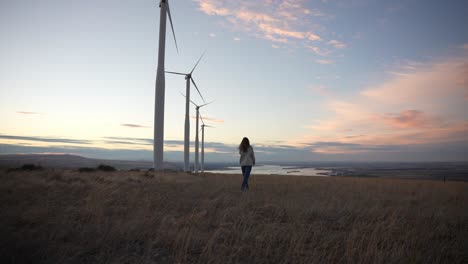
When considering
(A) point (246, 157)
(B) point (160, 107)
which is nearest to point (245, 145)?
(A) point (246, 157)

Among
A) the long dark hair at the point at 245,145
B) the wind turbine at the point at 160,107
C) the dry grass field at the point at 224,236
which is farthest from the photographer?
the wind turbine at the point at 160,107

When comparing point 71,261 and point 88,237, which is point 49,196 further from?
point 71,261

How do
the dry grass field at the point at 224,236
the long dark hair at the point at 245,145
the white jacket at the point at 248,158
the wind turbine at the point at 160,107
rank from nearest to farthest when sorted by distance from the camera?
the dry grass field at the point at 224,236 < the white jacket at the point at 248,158 < the long dark hair at the point at 245,145 < the wind turbine at the point at 160,107

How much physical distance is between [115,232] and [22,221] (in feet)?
7.25

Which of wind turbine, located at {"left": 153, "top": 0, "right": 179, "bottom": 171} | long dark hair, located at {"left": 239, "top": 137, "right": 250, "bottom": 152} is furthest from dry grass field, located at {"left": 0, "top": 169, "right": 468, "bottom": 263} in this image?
wind turbine, located at {"left": 153, "top": 0, "right": 179, "bottom": 171}

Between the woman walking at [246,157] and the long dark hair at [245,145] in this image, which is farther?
the long dark hair at [245,145]

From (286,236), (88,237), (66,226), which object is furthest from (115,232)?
(286,236)

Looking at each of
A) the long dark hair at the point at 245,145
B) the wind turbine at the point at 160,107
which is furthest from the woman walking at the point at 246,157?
the wind turbine at the point at 160,107

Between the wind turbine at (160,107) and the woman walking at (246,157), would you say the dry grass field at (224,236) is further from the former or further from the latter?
the wind turbine at (160,107)

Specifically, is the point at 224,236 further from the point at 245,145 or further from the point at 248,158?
the point at 245,145

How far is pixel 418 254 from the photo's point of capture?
13.9 ft

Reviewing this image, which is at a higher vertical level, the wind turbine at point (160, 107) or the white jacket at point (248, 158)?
the wind turbine at point (160, 107)

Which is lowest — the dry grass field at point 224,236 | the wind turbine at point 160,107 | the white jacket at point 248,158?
the dry grass field at point 224,236

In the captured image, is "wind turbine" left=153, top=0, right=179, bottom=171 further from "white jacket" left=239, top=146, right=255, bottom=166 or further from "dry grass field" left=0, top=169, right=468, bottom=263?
"dry grass field" left=0, top=169, right=468, bottom=263
